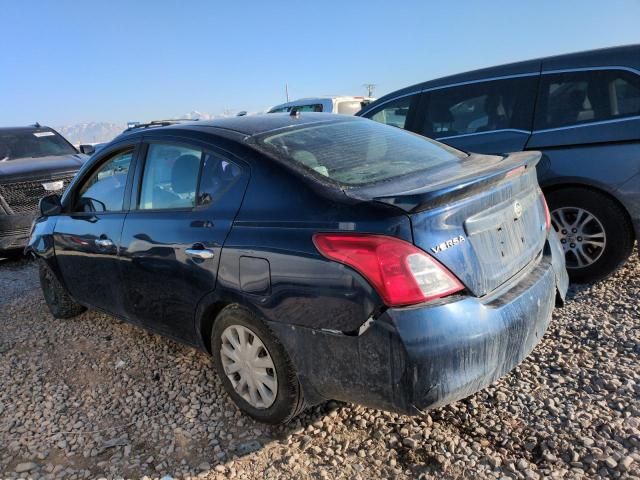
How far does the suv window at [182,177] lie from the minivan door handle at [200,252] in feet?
0.83

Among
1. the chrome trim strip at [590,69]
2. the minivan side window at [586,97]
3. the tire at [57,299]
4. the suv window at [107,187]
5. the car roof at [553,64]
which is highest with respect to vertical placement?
the car roof at [553,64]

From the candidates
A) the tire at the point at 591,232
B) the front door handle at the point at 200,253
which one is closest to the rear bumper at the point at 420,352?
the front door handle at the point at 200,253

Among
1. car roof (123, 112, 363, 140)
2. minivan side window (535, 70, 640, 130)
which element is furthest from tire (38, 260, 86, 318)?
minivan side window (535, 70, 640, 130)

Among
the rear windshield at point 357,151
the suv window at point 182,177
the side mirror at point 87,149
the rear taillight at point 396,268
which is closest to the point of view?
the rear taillight at point 396,268

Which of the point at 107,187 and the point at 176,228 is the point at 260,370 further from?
the point at 107,187

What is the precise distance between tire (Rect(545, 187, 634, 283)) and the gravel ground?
461 mm

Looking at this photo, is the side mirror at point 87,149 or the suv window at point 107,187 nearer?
the suv window at point 107,187

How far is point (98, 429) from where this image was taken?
276cm

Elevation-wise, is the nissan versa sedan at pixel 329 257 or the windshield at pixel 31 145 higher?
the windshield at pixel 31 145

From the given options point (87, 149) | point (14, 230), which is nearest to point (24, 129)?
point (87, 149)

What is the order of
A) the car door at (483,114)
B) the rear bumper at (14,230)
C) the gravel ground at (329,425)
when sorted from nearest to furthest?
the gravel ground at (329,425) < the car door at (483,114) < the rear bumper at (14,230)

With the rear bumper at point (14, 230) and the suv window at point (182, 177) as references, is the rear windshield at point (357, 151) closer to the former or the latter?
the suv window at point (182, 177)

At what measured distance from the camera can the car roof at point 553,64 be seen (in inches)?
148

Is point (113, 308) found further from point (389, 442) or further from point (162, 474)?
point (389, 442)
